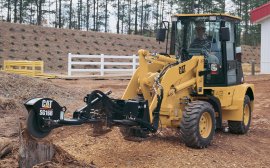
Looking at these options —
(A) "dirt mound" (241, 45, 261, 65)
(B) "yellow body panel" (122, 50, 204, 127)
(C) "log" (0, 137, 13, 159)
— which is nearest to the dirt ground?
(C) "log" (0, 137, 13, 159)

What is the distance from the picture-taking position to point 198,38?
34.8 ft

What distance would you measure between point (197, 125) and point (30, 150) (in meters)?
3.59

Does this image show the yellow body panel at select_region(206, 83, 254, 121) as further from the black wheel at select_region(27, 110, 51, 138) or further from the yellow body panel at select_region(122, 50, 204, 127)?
the black wheel at select_region(27, 110, 51, 138)

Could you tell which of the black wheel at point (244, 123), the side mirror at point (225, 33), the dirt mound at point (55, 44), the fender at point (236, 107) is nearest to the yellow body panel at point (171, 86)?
the fender at point (236, 107)

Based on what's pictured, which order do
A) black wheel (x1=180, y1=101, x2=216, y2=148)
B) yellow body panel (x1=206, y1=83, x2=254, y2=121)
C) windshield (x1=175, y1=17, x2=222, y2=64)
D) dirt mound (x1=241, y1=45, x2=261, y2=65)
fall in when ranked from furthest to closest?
dirt mound (x1=241, y1=45, x2=261, y2=65) < yellow body panel (x1=206, y1=83, x2=254, y2=121) < windshield (x1=175, y1=17, x2=222, y2=64) < black wheel (x1=180, y1=101, x2=216, y2=148)

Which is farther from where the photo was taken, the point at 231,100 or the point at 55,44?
the point at 55,44

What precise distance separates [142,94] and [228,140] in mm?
2491

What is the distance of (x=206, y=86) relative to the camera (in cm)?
1032

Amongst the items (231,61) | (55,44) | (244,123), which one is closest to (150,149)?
(231,61)

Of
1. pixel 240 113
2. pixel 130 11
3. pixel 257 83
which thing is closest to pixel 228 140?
pixel 240 113

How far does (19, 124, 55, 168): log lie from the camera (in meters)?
6.54

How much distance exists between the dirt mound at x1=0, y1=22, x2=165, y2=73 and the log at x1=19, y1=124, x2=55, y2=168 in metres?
31.4

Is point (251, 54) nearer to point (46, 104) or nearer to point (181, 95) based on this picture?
point (181, 95)

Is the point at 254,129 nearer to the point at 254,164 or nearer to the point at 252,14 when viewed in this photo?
the point at 254,164
